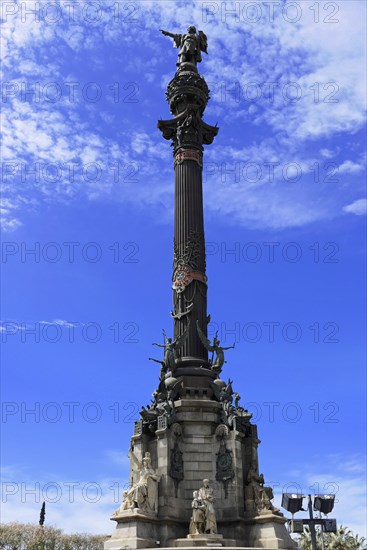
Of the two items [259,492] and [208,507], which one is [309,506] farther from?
[259,492]

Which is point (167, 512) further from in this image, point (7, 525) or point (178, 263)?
point (7, 525)

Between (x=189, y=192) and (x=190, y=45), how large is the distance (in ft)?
36.2

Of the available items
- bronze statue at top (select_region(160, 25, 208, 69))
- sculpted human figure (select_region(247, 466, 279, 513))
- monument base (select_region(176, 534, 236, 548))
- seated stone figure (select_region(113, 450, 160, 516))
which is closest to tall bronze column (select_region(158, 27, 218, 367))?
bronze statue at top (select_region(160, 25, 208, 69))

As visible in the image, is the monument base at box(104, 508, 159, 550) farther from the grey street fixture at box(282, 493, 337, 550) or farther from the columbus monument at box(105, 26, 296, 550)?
the grey street fixture at box(282, 493, 337, 550)

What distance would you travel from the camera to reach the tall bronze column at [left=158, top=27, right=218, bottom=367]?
109ft

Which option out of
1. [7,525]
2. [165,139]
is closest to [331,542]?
[7,525]

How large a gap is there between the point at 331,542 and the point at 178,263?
41930 mm

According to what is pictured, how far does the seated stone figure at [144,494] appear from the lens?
87.7ft

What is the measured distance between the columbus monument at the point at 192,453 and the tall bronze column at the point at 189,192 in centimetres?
7

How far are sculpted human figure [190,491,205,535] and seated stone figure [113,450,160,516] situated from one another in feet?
5.96

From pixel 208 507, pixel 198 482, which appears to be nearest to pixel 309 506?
pixel 208 507

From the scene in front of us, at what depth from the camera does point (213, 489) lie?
2834 cm

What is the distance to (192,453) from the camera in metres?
29.1

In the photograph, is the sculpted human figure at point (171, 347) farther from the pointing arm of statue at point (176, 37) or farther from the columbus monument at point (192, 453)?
the pointing arm of statue at point (176, 37)
